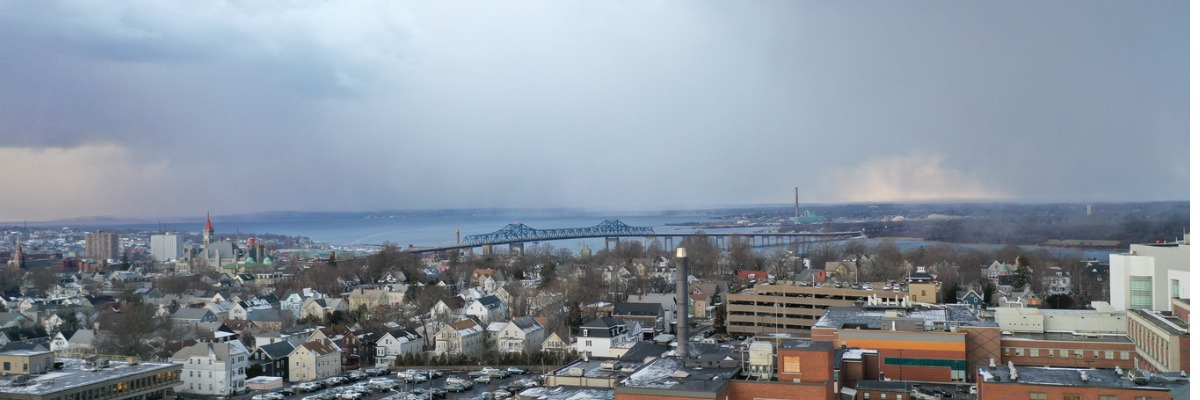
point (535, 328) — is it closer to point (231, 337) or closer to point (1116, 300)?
point (231, 337)

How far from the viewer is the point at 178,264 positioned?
34688mm

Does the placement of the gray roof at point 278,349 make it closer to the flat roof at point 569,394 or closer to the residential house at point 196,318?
the residential house at point 196,318

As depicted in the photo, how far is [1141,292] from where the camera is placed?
10.6 meters

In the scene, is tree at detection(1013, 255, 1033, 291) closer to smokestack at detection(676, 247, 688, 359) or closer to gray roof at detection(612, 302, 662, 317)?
gray roof at detection(612, 302, 662, 317)

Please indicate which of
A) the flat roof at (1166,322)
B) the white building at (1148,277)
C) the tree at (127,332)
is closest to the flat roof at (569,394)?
the flat roof at (1166,322)

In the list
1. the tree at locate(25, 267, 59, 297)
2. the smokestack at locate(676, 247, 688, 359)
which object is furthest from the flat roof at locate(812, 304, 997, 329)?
the tree at locate(25, 267, 59, 297)

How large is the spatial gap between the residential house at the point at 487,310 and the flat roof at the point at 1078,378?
35.2 ft

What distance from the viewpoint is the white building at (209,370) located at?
11381mm

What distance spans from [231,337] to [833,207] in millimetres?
71003

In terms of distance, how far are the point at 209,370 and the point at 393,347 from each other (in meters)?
2.94

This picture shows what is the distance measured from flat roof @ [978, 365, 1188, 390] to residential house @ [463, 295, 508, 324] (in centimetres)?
1074

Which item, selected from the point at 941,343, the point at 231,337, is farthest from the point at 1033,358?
the point at 231,337

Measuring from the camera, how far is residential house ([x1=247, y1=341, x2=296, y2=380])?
12.4 metres

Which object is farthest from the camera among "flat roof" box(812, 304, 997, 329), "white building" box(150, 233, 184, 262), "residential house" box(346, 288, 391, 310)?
"white building" box(150, 233, 184, 262)
